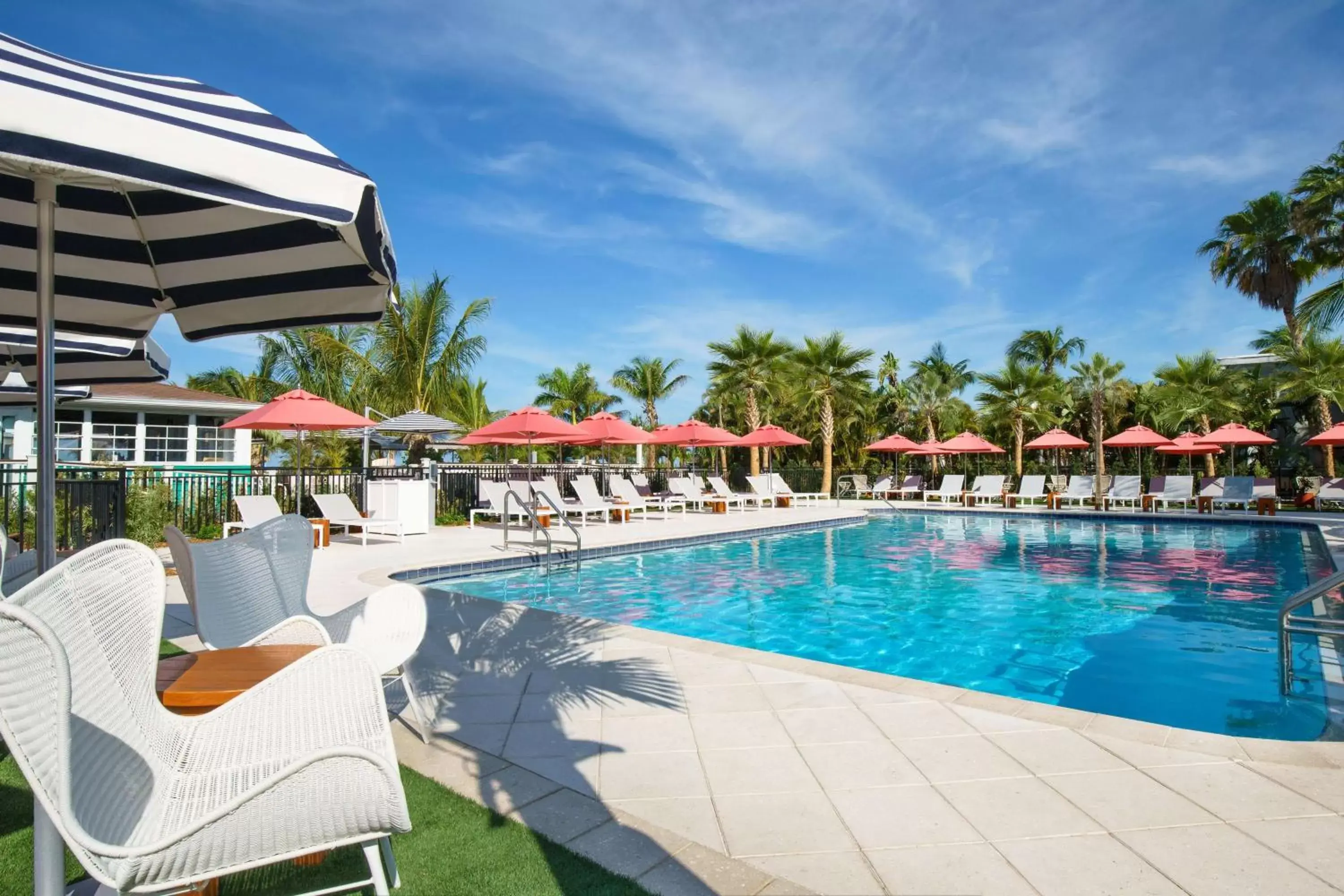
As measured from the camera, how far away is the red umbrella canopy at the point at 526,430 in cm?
1383

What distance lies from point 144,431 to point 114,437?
22.3 inches

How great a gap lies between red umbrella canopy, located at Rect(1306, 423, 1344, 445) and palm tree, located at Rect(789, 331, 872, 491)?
11032mm

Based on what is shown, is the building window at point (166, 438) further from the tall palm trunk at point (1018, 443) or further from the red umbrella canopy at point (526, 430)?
the tall palm trunk at point (1018, 443)

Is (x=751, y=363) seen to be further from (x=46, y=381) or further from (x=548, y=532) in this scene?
(x=46, y=381)

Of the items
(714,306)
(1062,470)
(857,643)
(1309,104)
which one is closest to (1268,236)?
(1309,104)

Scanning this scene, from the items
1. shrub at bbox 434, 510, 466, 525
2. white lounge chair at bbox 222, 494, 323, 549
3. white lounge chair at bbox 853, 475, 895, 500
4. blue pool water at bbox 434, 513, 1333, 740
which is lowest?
blue pool water at bbox 434, 513, 1333, 740

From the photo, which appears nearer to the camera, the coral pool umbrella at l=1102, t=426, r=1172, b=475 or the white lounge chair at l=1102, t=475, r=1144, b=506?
the white lounge chair at l=1102, t=475, r=1144, b=506

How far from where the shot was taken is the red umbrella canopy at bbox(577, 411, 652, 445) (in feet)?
51.4

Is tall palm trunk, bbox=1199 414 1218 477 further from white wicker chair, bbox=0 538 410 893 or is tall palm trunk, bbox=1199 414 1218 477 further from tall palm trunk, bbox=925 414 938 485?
white wicker chair, bbox=0 538 410 893

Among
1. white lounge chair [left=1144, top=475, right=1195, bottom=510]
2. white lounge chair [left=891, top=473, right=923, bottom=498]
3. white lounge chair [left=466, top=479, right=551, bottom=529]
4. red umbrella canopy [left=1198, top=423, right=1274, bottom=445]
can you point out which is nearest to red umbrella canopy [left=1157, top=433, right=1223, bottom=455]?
red umbrella canopy [left=1198, top=423, right=1274, bottom=445]

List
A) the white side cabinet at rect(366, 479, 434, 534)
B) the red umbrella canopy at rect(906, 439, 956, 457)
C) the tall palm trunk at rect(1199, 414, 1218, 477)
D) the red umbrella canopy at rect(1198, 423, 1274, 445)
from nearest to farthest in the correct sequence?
1. the white side cabinet at rect(366, 479, 434, 534)
2. the red umbrella canopy at rect(1198, 423, 1274, 445)
3. the red umbrella canopy at rect(906, 439, 956, 457)
4. the tall palm trunk at rect(1199, 414, 1218, 477)

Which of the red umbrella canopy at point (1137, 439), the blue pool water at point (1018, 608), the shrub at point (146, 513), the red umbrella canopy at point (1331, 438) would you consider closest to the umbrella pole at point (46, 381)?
the blue pool water at point (1018, 608)

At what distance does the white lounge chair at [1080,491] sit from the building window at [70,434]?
23.4 metres

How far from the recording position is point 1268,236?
22766mm
